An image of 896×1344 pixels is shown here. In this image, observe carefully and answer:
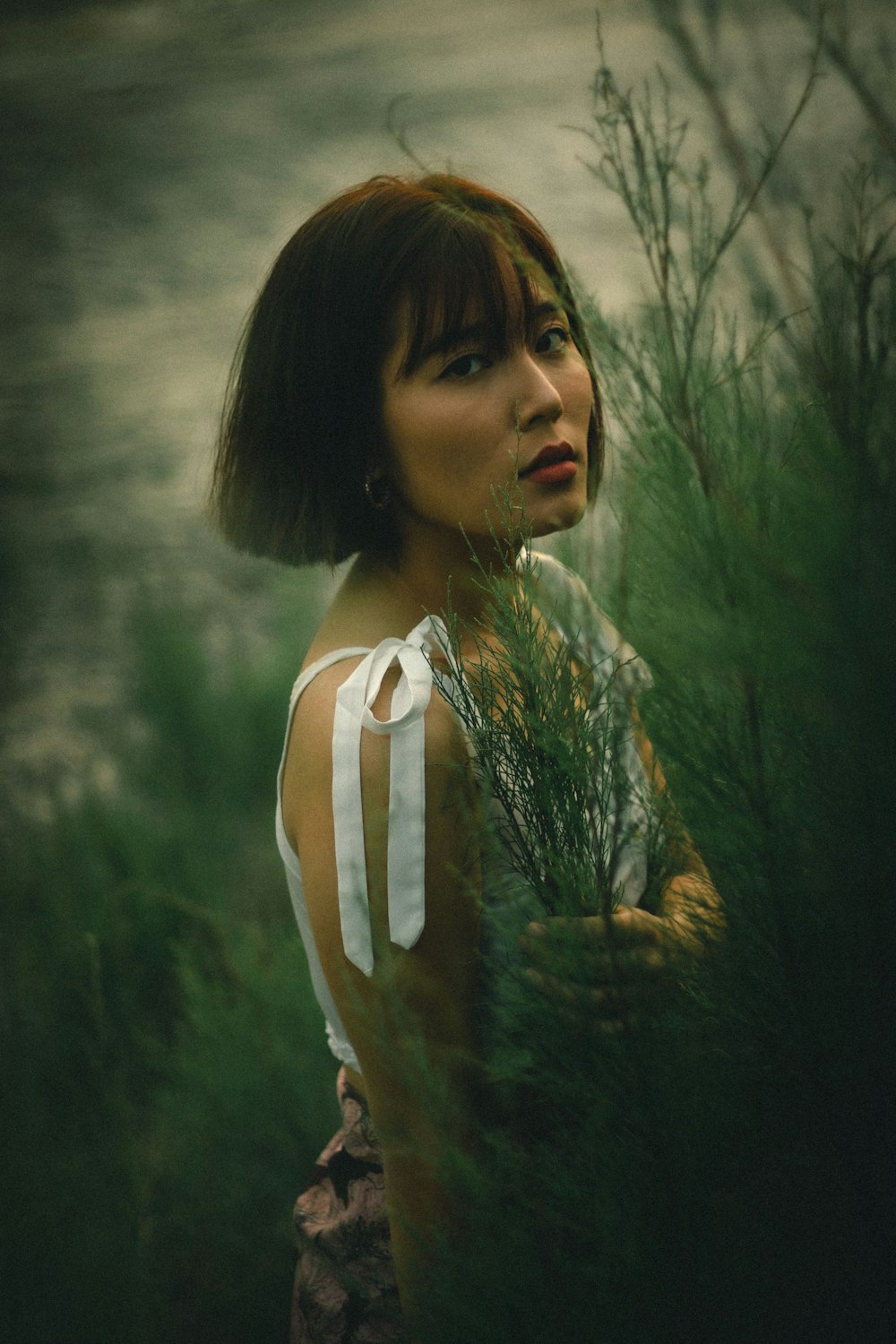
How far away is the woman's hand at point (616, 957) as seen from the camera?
0.89 meters

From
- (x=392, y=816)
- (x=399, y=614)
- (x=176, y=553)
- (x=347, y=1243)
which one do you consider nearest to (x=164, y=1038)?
(x=347, y=1243)

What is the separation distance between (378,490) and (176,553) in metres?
4.50

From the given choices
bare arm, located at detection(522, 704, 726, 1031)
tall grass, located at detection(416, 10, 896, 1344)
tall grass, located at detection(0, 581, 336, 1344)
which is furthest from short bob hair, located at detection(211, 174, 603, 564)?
tall grass, located at detection(0, 581, 336, 1344)

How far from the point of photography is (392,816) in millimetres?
1121

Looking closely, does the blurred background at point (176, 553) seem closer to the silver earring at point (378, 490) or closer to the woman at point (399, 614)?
the woman at point (399, 614)

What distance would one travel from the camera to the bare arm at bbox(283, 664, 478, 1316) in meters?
1.12

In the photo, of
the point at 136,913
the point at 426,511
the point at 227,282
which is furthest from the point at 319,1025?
the point at 227,282

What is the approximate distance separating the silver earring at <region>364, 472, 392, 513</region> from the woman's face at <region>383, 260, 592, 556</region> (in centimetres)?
9

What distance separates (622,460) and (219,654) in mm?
4506

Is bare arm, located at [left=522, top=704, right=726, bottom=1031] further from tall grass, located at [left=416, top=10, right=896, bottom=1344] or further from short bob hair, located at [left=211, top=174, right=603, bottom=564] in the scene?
short bob hair, located at [left=211, top=174, right=603, bottom=564]

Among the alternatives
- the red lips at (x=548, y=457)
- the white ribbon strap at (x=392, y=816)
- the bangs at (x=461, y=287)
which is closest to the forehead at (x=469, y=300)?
the bangs at (x=461, y=287)

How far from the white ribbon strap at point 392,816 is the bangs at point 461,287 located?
0.40 metres

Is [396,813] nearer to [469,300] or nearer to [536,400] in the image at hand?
[536,400]

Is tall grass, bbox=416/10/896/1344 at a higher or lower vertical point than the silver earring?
lower
